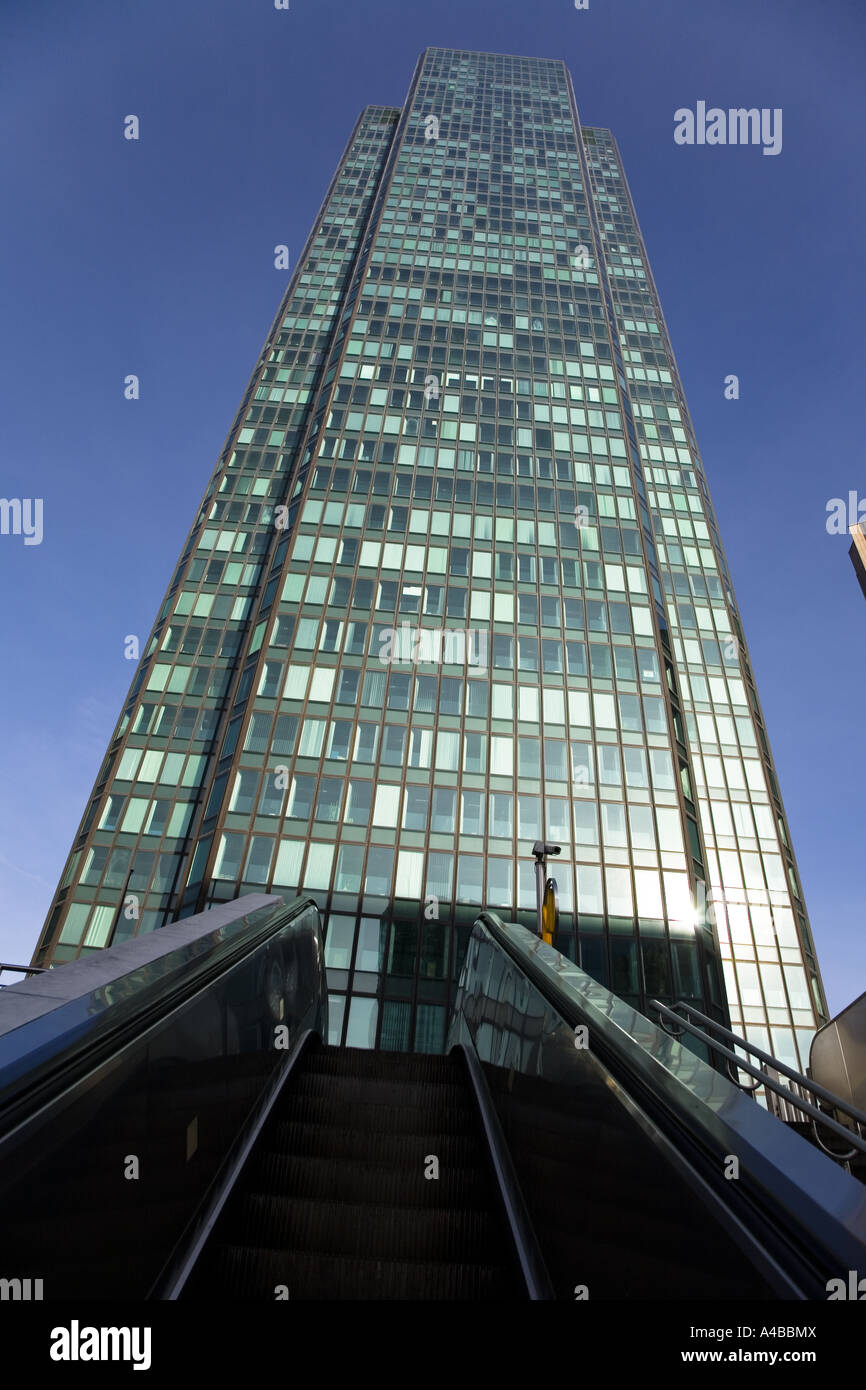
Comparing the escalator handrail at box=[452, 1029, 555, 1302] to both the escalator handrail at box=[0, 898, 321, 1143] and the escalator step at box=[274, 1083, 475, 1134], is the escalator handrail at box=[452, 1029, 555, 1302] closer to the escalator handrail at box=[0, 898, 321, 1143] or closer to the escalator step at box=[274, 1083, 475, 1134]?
the escalator step at box=[274, 1083, 475, 1134]

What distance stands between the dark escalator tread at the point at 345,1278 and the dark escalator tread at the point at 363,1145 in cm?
117

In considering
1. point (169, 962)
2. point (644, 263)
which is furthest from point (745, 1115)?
point (644, 263)

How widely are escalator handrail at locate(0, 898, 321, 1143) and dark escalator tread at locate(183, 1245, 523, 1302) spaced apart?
44.8 inches

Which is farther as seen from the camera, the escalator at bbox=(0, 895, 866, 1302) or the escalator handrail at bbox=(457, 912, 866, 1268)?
the escalator at bbox=(0, 895, 866, 1302)

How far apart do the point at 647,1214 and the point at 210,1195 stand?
2252 mm

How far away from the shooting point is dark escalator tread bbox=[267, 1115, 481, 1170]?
4.63 metres

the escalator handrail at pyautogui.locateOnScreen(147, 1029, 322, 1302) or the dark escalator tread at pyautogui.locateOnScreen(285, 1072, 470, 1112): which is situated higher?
the dark escalator tread at pyautogui.locateOnScreen(285, 1072, 470, 1112)

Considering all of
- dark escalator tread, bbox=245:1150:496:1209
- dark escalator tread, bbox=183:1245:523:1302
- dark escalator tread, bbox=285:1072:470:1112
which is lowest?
dark escalator tread, bbox=183:1245:523:1302

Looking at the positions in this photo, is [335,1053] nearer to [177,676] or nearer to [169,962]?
[169,962]

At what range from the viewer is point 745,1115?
7.17ft

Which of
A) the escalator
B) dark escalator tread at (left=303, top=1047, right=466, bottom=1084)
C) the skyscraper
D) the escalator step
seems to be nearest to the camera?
the escalator

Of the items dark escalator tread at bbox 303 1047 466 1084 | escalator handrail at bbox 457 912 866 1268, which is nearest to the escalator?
escalator handrail at bbox 457 912 866 1268

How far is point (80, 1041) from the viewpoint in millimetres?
2406

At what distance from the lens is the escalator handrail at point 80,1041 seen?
80.0 inches
